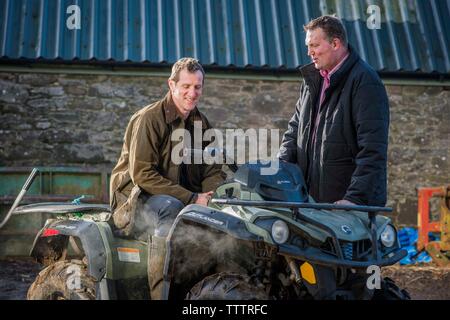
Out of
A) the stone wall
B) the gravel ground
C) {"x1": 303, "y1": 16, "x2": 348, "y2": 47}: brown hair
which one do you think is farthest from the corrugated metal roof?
{"x1": 303, "y1": 16, "x2": 348, "y2": 47}: brown hair

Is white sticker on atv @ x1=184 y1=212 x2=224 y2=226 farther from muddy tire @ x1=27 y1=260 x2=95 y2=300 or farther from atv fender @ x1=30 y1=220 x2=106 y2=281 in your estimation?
muddy tire @ x1=27 y1=260 x2=95 y2=300

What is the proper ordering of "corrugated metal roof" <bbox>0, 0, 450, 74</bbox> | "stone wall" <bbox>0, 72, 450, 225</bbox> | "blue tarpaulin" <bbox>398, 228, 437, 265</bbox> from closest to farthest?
"blue tarpaulin" <bbox>398, 228, 437, 265</bbox> < "stone wall" <bbox>0, 72, 450, 225</bbox> < "corrugated metal roof" <bbox>0, 0, 450, 74</bbox>

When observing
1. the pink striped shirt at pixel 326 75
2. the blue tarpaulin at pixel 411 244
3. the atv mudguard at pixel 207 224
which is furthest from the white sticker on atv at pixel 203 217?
the blue tarpaulin at pixel 411 244

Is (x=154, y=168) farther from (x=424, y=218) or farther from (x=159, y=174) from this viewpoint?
(x=424, y=218)

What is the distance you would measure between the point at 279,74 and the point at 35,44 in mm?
3556

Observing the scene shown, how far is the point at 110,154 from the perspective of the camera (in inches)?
431

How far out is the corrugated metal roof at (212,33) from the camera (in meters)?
10.9

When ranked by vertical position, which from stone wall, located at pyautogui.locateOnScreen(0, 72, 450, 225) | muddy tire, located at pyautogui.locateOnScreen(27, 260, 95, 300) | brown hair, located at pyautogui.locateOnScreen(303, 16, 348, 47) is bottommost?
muddy tire, located at pyautogui.locateOnScreen(27, 260, 95, 300)

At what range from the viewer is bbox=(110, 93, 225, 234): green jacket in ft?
14.3

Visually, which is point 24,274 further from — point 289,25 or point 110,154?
point 289,25

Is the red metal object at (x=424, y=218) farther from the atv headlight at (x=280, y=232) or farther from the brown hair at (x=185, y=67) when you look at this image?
the atv headlight at (x=280, y=232)

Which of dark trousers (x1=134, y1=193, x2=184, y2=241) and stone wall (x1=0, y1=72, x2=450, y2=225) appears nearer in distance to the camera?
dark trousers (x1=134, y1=193, x2=184, y2=241)

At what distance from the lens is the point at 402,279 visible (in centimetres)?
872
